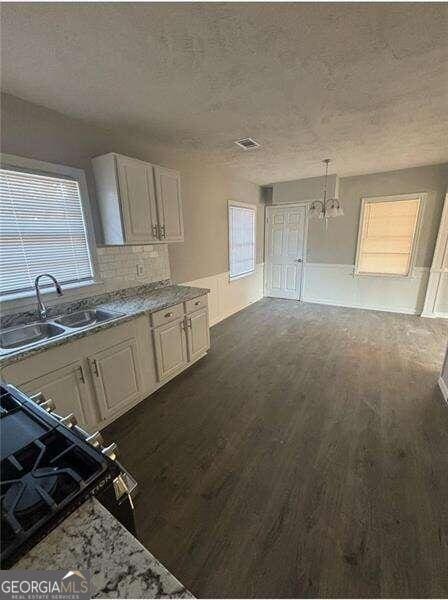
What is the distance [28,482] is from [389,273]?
5.71m

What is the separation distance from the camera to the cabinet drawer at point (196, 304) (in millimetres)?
2858

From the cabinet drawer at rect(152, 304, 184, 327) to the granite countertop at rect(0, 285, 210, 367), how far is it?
52mm

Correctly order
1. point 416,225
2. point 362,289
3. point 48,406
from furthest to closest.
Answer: point 362,289 < point 416,225 < point 48,406

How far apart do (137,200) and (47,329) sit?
1.42 metres

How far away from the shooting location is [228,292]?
485 centimetres

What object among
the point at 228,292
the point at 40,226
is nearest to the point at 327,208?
the point at 228,292

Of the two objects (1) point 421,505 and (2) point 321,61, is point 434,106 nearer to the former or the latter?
(2) point 321,61

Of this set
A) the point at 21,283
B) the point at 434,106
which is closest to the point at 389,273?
the point at 434,106

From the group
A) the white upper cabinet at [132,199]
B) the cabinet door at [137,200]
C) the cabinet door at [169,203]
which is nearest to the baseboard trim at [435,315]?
the cabinet door at [169,203]

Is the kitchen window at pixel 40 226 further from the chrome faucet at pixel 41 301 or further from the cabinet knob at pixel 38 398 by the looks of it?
the cabinet knob at pixel 38 398

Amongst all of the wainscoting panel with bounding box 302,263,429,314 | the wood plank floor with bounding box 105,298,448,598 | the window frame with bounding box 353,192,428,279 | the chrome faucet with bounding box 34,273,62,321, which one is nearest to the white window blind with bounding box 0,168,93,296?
the chrome faucet with bounding box 34,273,62,321

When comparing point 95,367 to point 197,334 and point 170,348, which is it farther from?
point 197,334

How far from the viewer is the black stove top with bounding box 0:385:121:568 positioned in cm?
56

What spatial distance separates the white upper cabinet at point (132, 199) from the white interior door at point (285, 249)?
10.9ft
